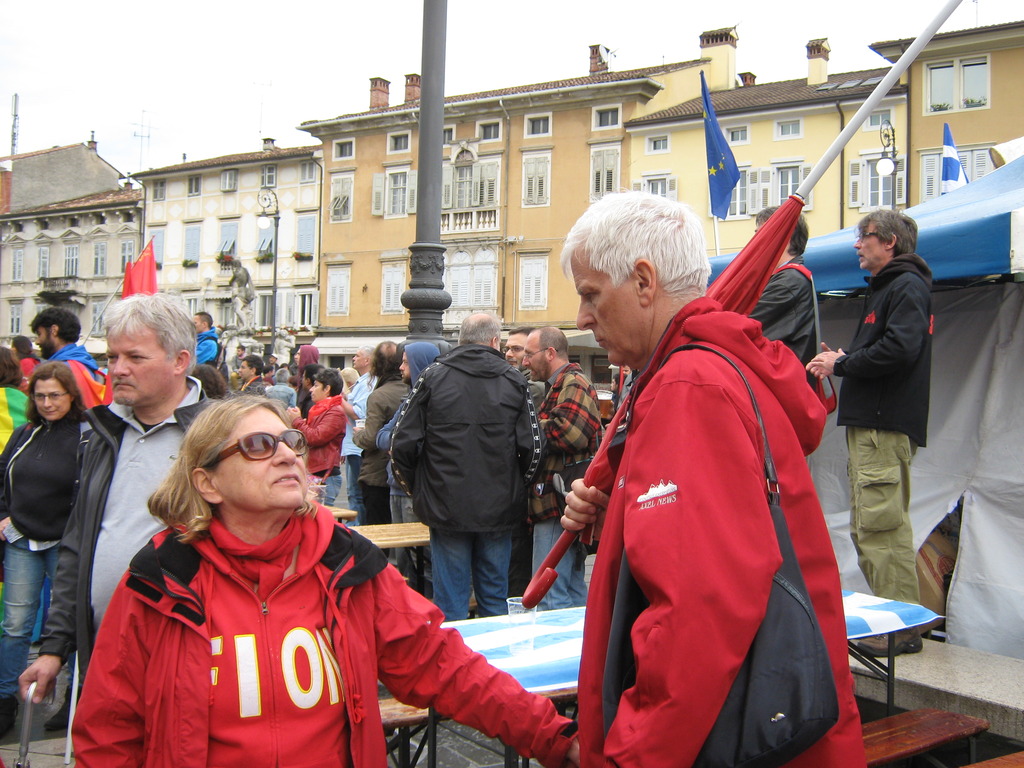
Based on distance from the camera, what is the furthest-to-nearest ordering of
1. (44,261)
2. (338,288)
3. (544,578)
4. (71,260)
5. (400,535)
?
(44,261), (71,260), (338,288), (400,535), (544,578)

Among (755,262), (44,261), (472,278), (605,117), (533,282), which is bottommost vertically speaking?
(755,262)

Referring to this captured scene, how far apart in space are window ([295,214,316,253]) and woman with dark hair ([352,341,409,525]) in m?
36.3

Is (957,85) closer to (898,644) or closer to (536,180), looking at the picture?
(536,180)

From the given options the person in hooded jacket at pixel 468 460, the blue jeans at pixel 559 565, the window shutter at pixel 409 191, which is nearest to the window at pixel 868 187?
the window shutter at pixel 409 191

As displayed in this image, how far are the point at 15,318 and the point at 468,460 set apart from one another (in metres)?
58.8

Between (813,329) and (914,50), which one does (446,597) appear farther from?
(914,50)

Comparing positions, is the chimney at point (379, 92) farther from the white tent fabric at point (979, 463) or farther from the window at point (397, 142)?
the white tent fabric at point (979, 463)

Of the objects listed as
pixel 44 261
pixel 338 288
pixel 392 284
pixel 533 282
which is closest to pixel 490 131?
pixel 533 282

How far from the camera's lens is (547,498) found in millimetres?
5488

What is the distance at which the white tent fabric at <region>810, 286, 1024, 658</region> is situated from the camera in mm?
5066

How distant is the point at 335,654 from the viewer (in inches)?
86.5

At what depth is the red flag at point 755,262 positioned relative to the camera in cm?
234

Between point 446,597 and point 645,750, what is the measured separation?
3871 millimetres

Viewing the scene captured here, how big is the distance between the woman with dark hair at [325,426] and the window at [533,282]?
91.2 feet
